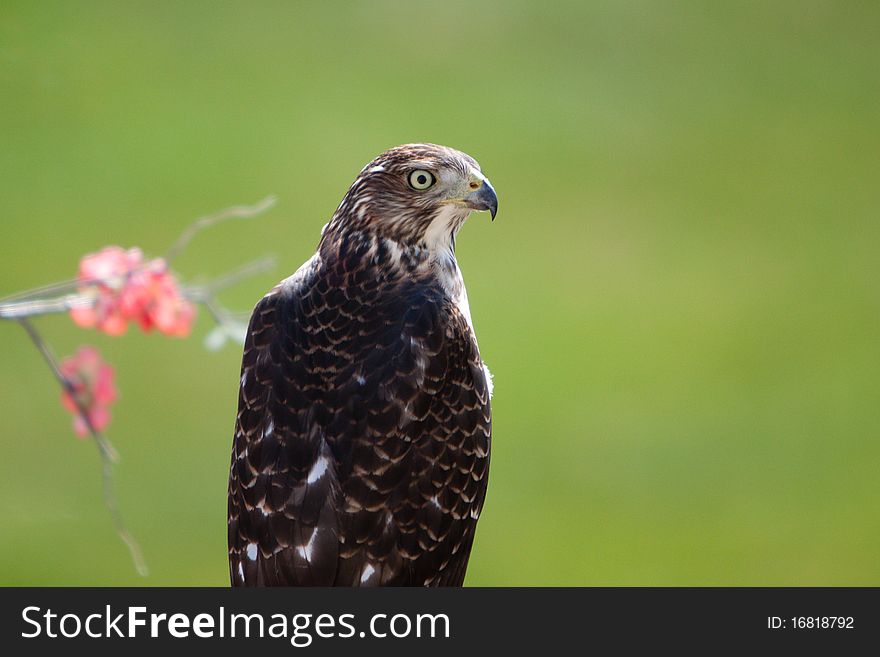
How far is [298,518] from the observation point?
1.59 m

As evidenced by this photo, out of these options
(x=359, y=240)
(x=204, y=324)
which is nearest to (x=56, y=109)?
(x=204, y=324)

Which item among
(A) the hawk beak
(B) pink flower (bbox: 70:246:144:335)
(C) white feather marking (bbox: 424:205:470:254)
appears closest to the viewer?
(B) pink flower (bbox: 70:246:144:335)

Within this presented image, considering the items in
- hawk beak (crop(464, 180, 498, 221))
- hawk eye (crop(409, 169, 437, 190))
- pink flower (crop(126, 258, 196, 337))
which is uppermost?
hawk eye (crop(409, 169, 437, 190))

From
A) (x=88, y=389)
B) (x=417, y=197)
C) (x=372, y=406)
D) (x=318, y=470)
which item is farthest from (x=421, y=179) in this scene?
(x=88, y=389)

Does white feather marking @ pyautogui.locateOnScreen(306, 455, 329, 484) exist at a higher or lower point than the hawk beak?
lower

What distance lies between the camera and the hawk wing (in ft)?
5.21

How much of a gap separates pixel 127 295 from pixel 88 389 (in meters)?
0.16

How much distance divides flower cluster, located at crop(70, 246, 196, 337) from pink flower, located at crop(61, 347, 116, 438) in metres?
0.08

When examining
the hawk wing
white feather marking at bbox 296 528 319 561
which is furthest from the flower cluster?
white feather marking at bbox 296 528 319 561

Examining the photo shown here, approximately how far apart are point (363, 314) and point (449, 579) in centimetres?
44

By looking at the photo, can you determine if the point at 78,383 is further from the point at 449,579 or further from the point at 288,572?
the point at 449,579

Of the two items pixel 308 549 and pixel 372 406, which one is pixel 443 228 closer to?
pixel 372 406

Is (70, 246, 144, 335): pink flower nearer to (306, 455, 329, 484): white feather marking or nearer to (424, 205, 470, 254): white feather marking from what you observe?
(306, 455, 329, 484): white feather marking

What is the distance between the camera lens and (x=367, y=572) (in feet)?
5.19
